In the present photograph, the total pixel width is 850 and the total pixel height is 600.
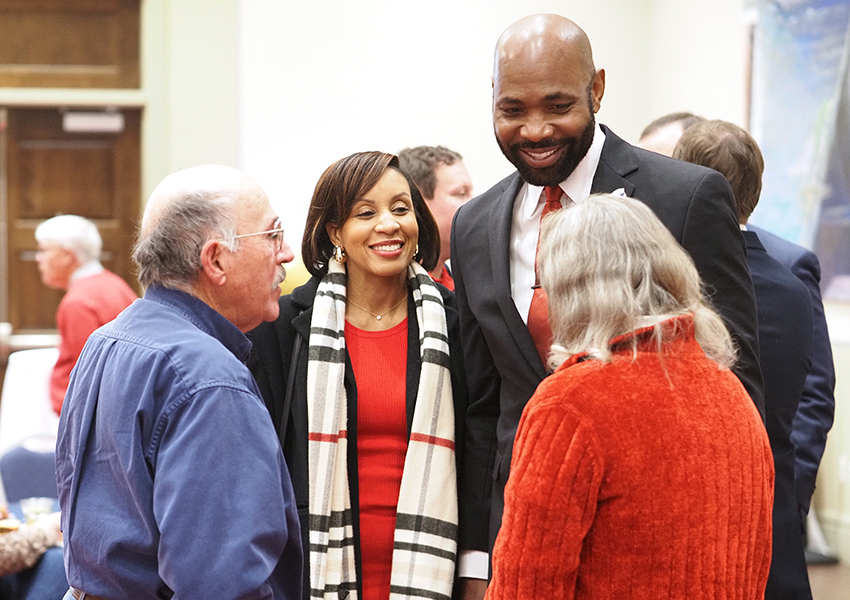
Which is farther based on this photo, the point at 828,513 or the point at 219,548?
the point at 828,513

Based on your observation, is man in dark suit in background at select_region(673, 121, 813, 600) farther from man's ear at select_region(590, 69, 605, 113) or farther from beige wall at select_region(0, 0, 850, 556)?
beige wall at select_region(0, 0, 850, 556)

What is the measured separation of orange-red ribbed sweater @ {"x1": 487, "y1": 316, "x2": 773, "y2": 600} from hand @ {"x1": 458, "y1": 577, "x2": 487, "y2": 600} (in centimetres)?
77

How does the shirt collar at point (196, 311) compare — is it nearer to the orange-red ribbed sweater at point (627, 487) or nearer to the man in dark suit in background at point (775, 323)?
the orange-red ribbed sweater at point (627, 487)

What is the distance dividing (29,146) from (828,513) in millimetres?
5167

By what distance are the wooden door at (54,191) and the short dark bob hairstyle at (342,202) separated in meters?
3.98

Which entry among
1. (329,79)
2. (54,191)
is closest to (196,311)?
(329,79)

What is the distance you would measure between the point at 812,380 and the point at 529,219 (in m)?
1.09

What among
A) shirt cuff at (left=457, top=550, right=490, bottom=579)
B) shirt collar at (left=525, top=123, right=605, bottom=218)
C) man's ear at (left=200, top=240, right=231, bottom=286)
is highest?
shirt collar at (left=525, top=123, right=605, bottom=218)

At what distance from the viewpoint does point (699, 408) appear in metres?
1.25

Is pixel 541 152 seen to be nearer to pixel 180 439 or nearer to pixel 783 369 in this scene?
pixel 783 369

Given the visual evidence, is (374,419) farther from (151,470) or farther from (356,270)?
(151,470)

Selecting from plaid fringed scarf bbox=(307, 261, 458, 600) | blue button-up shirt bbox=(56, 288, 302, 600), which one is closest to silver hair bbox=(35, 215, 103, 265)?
plaid fringed scarf bbox=(307, 261, 458, 600)

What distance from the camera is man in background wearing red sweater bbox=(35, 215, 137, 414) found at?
4520 millimetres

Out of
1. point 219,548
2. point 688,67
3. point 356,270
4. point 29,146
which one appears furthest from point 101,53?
point 219,548
